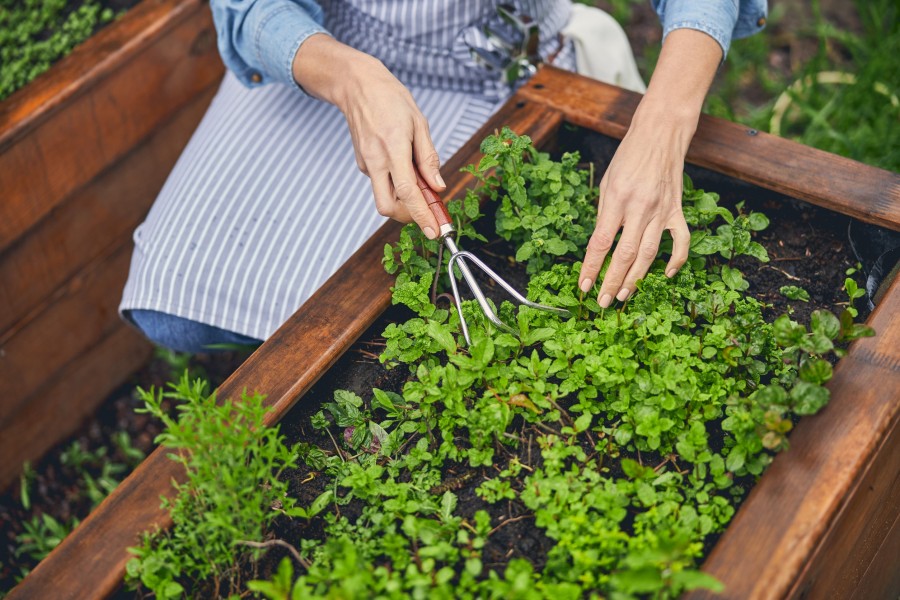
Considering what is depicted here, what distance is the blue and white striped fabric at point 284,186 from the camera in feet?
5.93


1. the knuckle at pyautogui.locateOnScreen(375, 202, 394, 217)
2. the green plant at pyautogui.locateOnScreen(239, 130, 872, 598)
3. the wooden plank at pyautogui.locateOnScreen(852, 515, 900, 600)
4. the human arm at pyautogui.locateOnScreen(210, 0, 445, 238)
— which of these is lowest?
the wooden plank at pyautogui.locateOnScreen(852, 515, 900, 600)

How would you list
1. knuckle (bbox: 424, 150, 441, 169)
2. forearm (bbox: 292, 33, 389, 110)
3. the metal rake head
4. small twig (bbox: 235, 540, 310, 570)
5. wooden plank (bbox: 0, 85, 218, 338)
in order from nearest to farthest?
1. small twig (bbox: 235, 540, 310, 570)
2. the metal rake head
3. knuckle (bbox: 424, 150, 441, 169)
4. forearm (bbox: 292, 33, 389, 110)
5. wooden plank (bbox: 0, 85, 218, 338)

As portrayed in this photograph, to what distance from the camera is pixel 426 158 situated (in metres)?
1.48

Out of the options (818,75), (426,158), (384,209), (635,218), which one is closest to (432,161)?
(426,158)

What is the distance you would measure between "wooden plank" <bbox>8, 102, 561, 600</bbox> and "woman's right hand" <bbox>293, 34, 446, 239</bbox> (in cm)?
11

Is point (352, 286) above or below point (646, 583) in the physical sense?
above

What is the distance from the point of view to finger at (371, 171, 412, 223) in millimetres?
1485

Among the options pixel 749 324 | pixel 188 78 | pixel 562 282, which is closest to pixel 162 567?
pixel 562 282

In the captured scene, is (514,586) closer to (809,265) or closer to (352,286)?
(352,286)

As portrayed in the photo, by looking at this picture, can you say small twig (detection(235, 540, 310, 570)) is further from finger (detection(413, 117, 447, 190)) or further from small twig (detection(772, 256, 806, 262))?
small twig (detection(772, 256, 806, 262))

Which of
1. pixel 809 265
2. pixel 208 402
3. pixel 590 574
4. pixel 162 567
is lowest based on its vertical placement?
pixel 809 265

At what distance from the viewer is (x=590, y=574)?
1117 mm

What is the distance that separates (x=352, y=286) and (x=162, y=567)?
0.55 metres

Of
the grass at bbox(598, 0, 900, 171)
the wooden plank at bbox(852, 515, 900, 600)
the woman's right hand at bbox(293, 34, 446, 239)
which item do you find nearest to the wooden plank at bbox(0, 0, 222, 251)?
the woman's right hand at bbox(293, 34, 446, 239)
